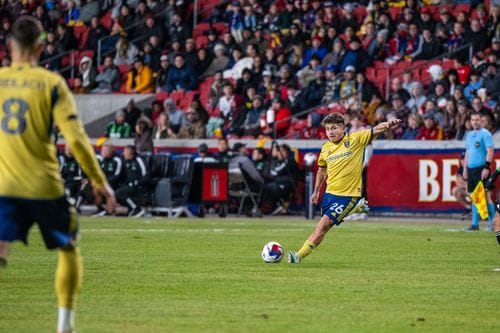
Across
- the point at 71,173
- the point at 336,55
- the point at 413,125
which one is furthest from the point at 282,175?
the point at 71,173

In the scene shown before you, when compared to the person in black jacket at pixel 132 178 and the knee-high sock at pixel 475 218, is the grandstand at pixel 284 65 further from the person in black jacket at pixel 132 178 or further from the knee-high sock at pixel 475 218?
the knee-high sock at pixel 475 218

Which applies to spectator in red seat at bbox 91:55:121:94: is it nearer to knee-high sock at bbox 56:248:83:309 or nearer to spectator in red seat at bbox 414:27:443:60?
spectator in red seat at bbox 414:27:443:60

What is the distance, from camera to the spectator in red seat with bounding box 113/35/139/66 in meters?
36.7

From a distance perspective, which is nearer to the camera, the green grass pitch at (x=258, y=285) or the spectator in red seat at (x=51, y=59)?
the green grass pitch at (x=258, y=285)

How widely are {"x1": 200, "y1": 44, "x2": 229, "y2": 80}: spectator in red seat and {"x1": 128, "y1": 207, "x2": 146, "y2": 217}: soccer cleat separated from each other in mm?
6745

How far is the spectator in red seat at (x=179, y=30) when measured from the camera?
119 feet

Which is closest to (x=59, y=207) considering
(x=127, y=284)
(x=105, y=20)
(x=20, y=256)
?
(x=127, y=284)

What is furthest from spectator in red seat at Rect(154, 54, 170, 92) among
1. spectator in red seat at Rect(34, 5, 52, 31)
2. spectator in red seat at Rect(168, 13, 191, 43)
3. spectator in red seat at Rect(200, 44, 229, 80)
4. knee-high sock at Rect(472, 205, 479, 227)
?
knee-high sock at Rect(472, 205, 479, 227)

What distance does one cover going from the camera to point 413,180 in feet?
93.1

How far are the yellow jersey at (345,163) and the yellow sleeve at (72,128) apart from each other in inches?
302

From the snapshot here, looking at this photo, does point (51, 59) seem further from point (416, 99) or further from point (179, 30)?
point (416, 99)

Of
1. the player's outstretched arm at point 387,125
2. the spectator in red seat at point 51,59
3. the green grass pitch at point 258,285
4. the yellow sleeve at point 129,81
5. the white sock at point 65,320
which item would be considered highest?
the spectator in red seat at point 51,59

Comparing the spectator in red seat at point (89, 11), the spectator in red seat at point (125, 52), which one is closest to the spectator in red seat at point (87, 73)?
the spectator in red seat at point (125, 52)

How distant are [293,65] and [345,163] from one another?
675 inches
